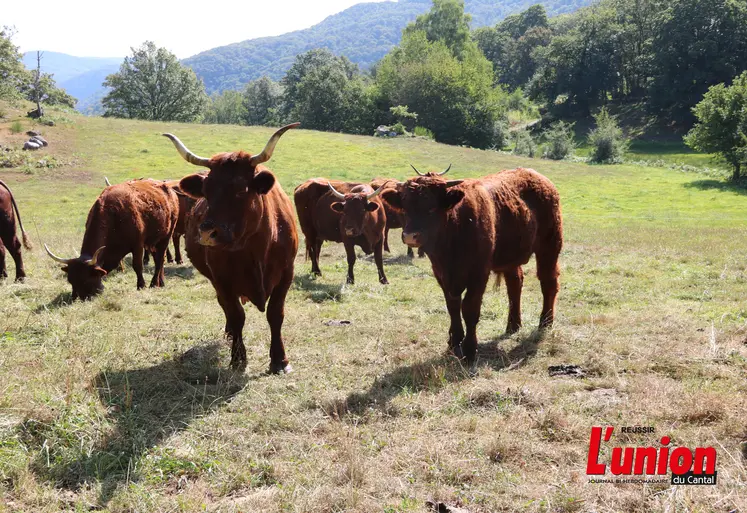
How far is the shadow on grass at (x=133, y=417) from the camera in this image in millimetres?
3855

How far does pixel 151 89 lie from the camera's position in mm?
68250

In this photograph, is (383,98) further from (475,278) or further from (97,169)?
(475,278)

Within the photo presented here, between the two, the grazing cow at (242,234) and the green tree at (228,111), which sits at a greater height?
the green tree at (228,111)

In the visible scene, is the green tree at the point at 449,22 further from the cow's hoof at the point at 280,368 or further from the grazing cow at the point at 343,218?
the cow's hoof at the point at 280,368

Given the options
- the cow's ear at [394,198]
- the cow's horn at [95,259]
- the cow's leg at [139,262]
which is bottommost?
the cow's leg at [139,262]

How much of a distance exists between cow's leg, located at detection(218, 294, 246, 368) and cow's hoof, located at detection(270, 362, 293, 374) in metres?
0.35

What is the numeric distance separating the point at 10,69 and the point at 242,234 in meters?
58.4

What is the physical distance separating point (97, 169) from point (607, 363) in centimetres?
3201

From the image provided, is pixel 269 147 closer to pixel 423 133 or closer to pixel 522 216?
pixel 522 216

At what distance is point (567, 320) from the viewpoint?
7.95 m

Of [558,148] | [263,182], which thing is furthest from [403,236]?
[558,148]

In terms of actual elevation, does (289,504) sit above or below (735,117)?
below

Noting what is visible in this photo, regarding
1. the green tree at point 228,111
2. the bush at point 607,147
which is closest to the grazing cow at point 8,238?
the bush at point 607,147

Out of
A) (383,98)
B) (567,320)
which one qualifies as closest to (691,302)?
(567,320)
